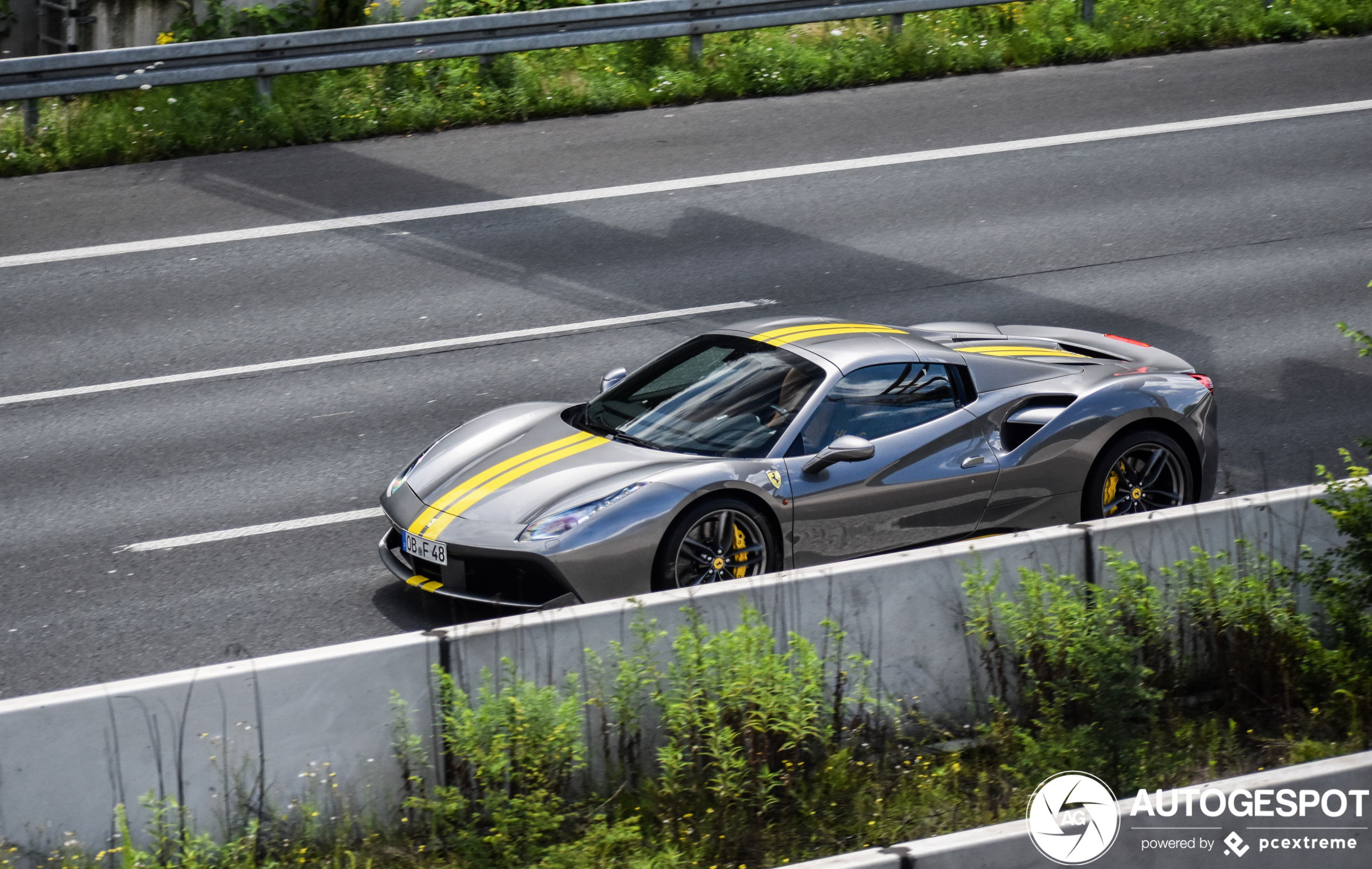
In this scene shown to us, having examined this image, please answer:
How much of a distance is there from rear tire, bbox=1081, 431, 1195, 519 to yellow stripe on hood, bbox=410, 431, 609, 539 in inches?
106

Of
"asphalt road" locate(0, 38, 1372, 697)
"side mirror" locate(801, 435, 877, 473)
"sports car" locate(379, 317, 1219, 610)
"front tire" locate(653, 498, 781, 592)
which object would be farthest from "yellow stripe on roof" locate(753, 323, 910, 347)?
"asphalt road" locate(0, 38, 1372, 697)

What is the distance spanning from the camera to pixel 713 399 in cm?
730

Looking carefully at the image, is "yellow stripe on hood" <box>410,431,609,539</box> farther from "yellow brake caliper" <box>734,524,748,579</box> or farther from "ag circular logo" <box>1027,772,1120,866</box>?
"ag circular logo" <box>1027,772,1120,866</box>

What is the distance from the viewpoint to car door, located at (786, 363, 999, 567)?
6.89 metres

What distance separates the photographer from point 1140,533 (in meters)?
6.07

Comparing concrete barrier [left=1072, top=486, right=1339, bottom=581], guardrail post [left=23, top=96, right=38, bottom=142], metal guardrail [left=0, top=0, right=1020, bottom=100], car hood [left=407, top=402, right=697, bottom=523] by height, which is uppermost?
metal guardrail [left=0, top=0, right=1020, bottom=100]

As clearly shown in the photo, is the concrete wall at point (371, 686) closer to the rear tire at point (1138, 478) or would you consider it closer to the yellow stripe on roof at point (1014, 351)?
the rear tire at point (1138, 478)

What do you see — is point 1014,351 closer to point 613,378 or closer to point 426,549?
point 613,378

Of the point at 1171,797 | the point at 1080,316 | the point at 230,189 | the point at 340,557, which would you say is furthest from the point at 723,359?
the point at 230,189

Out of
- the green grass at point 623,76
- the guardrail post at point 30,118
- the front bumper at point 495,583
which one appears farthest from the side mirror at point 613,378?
the guardrail post at point 30,118

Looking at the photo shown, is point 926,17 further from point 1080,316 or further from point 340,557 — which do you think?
point 340,557

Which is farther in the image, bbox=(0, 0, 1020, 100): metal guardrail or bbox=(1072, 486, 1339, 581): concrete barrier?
bbox=(0, 0, 1020, 100): metal guardrail

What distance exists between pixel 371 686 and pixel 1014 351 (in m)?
4.46

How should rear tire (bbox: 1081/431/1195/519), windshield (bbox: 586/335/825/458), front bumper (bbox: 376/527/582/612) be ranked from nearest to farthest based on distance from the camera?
front bumper (bbox: 376/527/582/612) → windshield (bbox: 586/335/825/458) → rear tire (bbox: 1081/431/1195/519)
